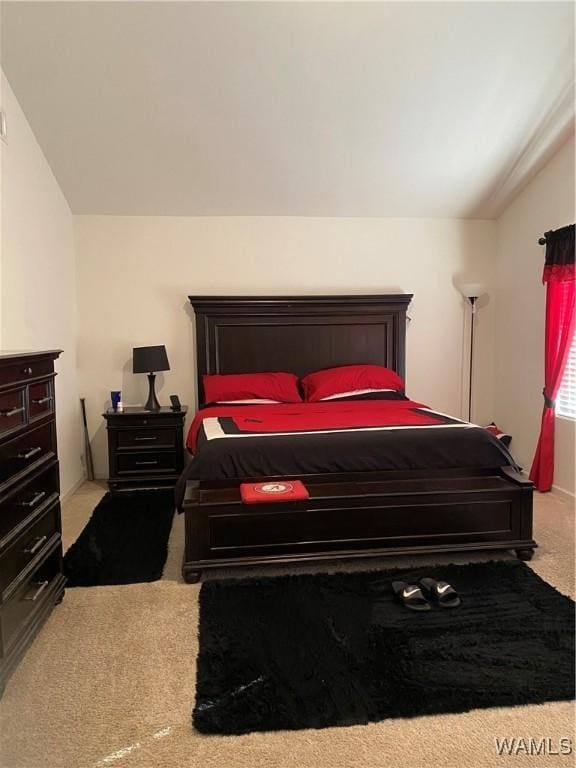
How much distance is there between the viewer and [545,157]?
151 inches

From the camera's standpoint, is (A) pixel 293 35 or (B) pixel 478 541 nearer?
(B) pixel 478 541

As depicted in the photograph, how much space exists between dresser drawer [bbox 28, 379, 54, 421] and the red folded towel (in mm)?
943

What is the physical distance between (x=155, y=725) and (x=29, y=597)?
29.0 inches

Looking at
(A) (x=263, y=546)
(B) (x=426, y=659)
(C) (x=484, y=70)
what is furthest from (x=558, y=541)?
(C) (x=484, y=70)

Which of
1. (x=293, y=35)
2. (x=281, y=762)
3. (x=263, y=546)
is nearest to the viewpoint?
(x=281, y=762)

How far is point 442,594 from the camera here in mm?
2248

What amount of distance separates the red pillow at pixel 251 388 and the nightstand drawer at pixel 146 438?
1.33 feet

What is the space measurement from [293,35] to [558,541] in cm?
322

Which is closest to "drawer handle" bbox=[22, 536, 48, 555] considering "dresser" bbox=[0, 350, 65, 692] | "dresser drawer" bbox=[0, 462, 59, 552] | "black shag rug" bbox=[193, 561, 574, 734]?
"dresser" bbox=[0, 350, 65, 692]

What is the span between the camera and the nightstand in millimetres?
3949

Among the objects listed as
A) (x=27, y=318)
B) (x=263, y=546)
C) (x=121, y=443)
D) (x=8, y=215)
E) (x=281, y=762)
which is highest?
(x=8, y=215)

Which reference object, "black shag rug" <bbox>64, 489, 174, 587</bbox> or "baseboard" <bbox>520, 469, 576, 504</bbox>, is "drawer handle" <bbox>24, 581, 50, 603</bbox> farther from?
"baseboard" <bbox>520, 469, 576, 504</bbox>

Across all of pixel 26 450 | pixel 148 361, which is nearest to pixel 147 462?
pixel 148 361

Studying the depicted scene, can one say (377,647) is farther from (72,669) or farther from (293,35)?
(293,35)
